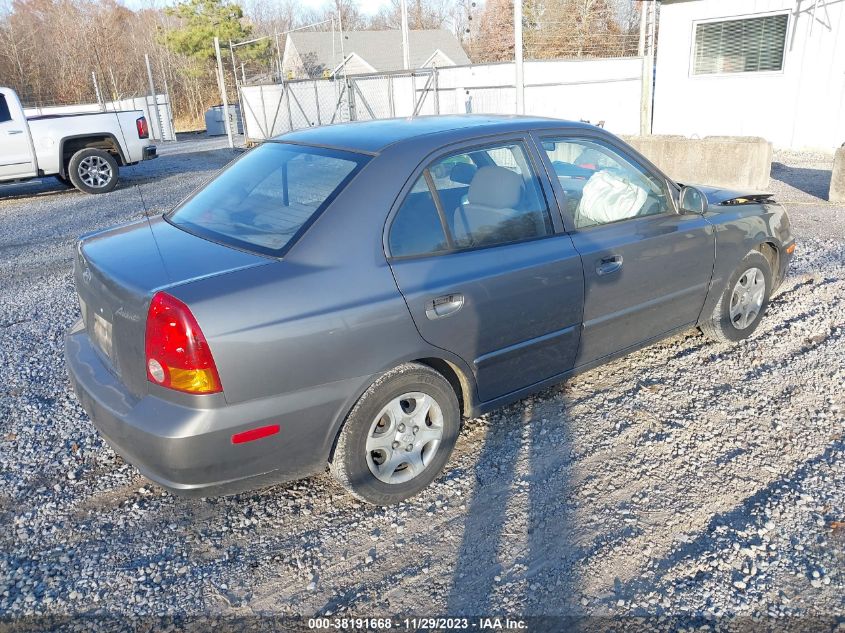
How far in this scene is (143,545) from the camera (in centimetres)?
289

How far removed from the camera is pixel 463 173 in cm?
330

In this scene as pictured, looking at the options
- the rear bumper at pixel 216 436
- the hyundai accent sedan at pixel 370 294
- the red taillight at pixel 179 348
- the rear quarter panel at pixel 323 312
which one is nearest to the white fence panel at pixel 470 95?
the hyundai accent sedan at pixel 370 294

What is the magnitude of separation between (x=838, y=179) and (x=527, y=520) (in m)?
8.64

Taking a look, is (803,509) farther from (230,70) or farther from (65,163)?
(230,70)

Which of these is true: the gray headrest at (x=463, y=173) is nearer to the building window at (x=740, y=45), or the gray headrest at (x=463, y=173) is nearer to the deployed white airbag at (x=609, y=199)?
the deployed white airbag at (x=609, y=199)

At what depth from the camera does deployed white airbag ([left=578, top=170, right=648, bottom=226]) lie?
3712mm

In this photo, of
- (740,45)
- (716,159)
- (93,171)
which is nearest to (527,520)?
(716,159)

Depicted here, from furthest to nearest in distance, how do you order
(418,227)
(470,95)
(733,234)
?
1. (470,95)
2. (733,234)
3. (418,227)

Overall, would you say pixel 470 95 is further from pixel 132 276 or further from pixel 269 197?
pixel 132 276

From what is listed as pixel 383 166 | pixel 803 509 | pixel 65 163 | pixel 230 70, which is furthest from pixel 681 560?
pixel 230 70

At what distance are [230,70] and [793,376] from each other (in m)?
47.2

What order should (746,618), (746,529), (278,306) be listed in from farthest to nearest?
(746,529)
(278,306)
(746,618)

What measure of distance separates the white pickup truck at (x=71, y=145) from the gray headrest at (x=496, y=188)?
1064cm

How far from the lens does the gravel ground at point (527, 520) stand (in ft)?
8.41
